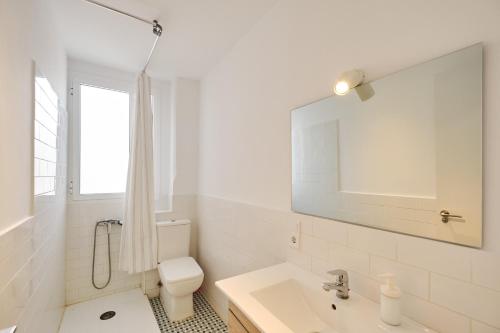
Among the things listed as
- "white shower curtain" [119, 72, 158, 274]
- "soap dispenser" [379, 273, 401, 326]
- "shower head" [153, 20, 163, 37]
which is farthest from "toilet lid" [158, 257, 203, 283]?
"shower head" [153, 20, 163, 37]

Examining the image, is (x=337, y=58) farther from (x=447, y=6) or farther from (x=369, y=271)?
(x=369, y=271)

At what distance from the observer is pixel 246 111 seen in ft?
6.32

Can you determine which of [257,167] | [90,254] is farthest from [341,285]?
[90,254]

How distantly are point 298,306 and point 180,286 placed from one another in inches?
51.8

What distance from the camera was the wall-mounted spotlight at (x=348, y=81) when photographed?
1045 millimetres

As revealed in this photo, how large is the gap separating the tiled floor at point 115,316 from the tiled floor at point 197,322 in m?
0.10

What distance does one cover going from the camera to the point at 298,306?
3.75ft

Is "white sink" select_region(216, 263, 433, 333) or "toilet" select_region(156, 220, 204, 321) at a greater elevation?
"white sink" select_region(216, 263, 433, 333)

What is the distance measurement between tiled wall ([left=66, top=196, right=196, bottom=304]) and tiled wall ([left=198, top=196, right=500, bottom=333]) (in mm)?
1618

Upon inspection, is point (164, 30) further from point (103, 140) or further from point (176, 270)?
point (176, 270)

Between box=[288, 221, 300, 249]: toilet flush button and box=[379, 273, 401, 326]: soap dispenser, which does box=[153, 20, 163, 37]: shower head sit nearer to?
box=[288, 221, 300, 249]: toilet flush button

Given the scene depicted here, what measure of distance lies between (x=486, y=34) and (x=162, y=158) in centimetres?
283

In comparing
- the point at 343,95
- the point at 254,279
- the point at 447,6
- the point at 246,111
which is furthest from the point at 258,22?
the point at 254,279

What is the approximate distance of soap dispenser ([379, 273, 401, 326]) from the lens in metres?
0.80
